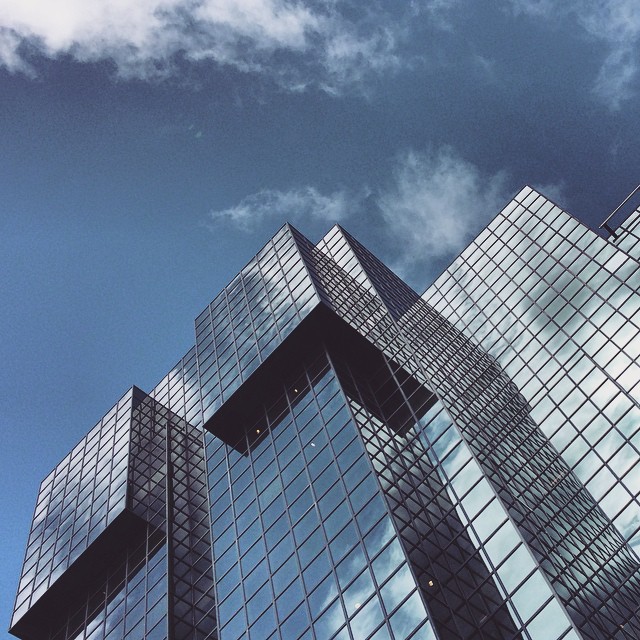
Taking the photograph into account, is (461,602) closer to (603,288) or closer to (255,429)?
(255,429)

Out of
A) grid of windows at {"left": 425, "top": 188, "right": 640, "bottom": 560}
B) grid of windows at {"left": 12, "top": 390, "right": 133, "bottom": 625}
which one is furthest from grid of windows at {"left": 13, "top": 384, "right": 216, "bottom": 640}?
grid of windows at {"left": 425, "top": 188, "right": 640, "bottom": 560}

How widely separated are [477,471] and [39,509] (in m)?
48.5

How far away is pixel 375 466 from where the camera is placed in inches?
1661

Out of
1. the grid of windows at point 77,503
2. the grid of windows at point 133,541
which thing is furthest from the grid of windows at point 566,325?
the grid of windows at point 77,503

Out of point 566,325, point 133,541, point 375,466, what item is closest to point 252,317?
point 133,541

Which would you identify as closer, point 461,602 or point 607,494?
point 461,602

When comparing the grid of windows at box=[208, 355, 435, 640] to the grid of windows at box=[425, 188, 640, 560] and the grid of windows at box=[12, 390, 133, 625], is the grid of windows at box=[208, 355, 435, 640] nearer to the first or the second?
the grid of windows at box=[12, 390, 133, 625]

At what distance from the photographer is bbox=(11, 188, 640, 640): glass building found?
1467 inches

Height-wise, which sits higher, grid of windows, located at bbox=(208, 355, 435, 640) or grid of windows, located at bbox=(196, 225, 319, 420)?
grid of windows, located at bbox=(196, 225, 319, 420)

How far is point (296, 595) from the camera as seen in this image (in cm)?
3925

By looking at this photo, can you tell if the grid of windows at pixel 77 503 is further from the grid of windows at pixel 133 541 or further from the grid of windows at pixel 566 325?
the grid of windows at pixel 566 325

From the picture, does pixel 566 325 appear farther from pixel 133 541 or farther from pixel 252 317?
pixel 133 541

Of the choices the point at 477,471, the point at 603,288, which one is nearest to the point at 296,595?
the point at 477,471

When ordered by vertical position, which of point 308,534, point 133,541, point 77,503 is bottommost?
point 308,534
